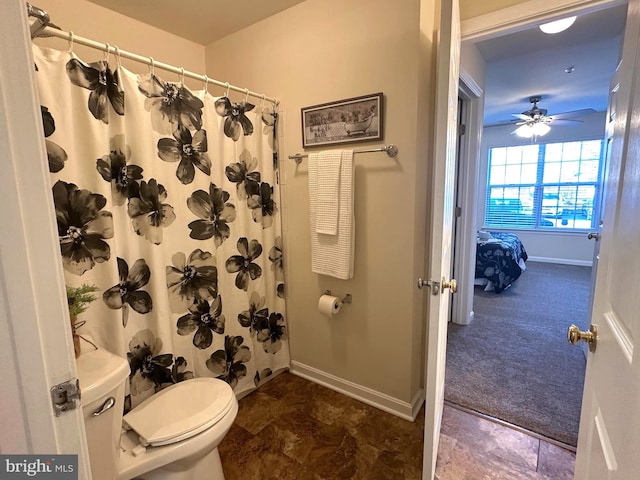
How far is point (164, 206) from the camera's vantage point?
1.64 meters

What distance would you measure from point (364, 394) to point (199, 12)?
8.66 feet

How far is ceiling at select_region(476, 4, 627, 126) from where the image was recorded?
2.46 m

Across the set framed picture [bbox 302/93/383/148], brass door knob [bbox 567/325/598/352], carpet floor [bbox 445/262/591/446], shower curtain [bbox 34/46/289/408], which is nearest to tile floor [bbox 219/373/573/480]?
carpet floor [bbox 445/262/591/446]

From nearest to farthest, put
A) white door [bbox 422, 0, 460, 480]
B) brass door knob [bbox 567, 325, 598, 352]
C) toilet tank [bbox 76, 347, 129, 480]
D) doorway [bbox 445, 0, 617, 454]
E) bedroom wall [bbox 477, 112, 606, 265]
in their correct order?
brass door knob [bbox 567, 325, 598, 352] → toilet tank [bbox 76, 347, 129, 480] → white door [bbox 422, 0, 460, 480] → doorway [bbox 445, 0, 617, 454] → bedroom wall [bbox 477, 112, 606, 265]

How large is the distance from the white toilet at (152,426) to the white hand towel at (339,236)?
34.1 inches

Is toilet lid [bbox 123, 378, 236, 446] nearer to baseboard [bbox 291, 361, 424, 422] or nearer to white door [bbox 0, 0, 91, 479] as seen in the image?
white door [bbox 0, 0, 91, 479]

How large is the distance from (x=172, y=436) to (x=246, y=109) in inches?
67.7

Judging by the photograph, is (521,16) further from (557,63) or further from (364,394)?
(364,394)

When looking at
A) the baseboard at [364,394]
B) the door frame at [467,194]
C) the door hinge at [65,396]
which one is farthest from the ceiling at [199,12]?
the baseboard at [364,394]

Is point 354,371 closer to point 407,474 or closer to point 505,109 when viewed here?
point 407,474

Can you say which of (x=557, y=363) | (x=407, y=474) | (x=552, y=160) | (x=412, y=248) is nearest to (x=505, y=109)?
(x=552, y=160)

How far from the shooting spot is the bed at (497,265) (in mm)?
3957

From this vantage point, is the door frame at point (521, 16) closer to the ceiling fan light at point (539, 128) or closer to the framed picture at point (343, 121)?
the framed picture at point (343, 121)

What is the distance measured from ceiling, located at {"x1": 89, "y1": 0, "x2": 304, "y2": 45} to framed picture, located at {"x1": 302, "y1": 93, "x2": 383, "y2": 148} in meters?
0.69
